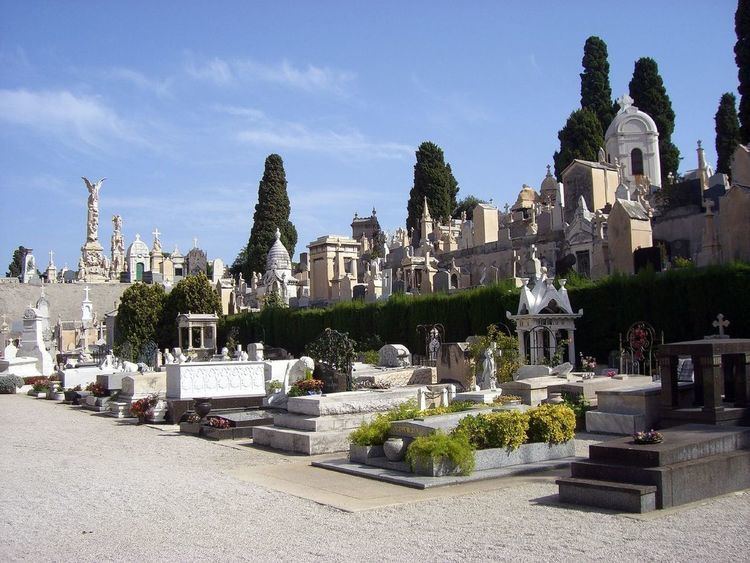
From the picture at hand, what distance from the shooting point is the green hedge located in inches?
707

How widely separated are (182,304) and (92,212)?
46.5 m

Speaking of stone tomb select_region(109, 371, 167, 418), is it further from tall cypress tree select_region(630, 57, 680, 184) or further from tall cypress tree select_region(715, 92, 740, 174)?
tall cypress tree select_region(630, 57, 680, 184)

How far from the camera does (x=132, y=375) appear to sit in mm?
21672

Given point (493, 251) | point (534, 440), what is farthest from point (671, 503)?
point (493, 251)

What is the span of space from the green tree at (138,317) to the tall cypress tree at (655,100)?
3487cm

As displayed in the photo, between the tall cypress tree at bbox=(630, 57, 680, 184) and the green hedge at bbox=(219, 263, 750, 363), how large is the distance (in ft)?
102

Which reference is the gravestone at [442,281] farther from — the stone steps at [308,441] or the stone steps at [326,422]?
the stone steps at [308,441]

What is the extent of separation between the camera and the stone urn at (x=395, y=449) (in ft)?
33.6

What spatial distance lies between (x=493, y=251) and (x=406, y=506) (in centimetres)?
2890

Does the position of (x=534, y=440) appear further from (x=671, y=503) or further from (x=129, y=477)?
(x=129, y=477)

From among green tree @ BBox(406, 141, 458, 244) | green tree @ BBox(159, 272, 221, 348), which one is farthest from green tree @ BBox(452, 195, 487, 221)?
green tree @ BBox(159, 272, 221, 348)

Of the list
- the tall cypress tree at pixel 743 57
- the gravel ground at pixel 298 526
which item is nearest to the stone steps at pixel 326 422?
the gravel ground at pixel 298 526

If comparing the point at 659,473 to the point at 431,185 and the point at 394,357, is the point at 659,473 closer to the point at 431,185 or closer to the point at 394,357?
the point at 394,357

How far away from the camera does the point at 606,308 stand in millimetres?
20844
